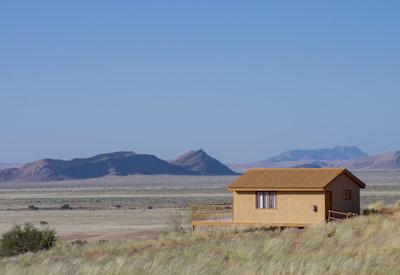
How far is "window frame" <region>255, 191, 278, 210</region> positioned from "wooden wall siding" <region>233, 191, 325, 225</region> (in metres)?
0.13

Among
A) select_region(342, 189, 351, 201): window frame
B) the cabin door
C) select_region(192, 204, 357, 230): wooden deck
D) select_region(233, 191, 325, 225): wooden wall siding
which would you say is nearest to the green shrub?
select_region(192, 204, 357, 230): wooden deck

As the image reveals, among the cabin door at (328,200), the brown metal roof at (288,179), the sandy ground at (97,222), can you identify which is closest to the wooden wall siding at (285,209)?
the brown metal roof at (288,179)

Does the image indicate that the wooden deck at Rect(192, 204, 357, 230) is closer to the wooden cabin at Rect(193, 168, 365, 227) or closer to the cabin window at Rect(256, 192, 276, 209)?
the wooden cabin at Rect(193, 168, 365, 227)

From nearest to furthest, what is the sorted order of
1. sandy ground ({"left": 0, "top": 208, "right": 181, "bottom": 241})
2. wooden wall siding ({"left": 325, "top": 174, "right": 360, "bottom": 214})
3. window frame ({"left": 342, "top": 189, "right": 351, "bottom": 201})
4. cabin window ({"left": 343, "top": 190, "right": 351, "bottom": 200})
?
wooden wall siding ({"left": 325, "top": 174, "right": 360, "bottom": 214}) < window frame ({"left": 342, "top": 189, "right": 351, "bottom": 201}) < cabin window ({"left": 343, "top": 190, "right": 351, "bottom": 200}) < sandy ground ({"left": 0, "top": 208, "right": 181, "bottom": 241})

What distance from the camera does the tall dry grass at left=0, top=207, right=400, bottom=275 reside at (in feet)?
65.2

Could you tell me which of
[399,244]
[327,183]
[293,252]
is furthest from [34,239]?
[399,244]

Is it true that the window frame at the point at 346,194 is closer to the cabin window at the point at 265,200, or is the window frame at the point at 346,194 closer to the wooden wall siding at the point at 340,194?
the wooden wall siding at the point at 340,194

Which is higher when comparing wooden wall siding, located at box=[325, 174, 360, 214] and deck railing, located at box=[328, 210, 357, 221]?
wooden wall siding, located at box=[325, 174, 360, 214]

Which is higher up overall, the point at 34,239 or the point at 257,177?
the point at 257,177

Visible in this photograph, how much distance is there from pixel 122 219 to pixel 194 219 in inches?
1098

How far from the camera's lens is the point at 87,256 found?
30188mm

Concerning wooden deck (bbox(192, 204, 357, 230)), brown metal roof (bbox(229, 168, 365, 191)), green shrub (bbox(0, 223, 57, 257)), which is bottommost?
green shrub (bbox(0, 223, 57, 257))

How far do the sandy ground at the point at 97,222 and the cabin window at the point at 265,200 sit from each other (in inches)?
345

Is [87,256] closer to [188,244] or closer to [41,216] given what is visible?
[188,244]
